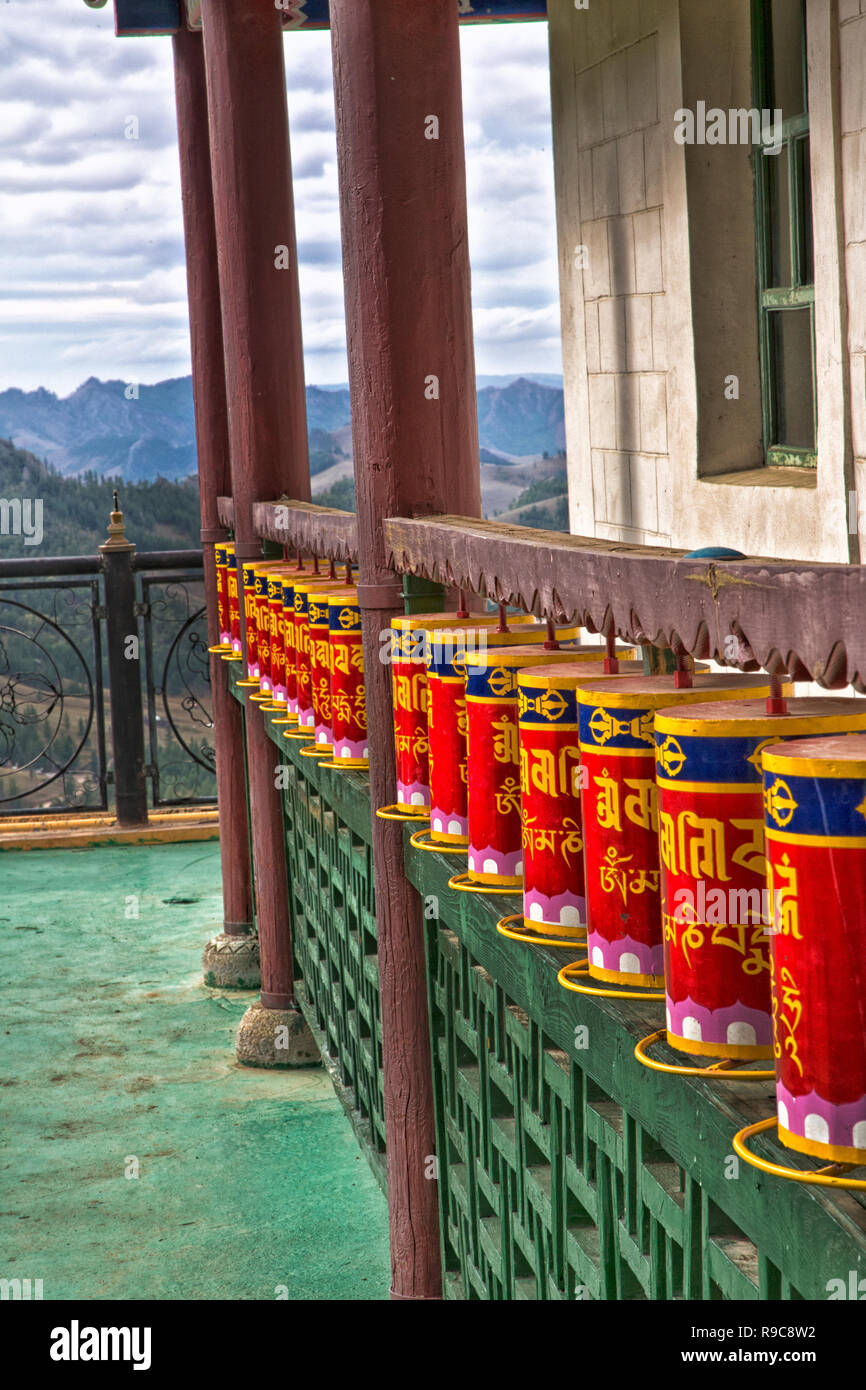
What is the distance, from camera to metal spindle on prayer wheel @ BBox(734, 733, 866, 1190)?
41.2 inches

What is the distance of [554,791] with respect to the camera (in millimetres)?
1597

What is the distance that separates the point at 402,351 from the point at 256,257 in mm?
1993

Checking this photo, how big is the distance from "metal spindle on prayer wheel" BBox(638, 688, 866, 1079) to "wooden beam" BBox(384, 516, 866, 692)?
0.06m

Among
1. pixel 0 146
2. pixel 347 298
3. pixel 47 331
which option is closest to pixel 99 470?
pixel 47 331

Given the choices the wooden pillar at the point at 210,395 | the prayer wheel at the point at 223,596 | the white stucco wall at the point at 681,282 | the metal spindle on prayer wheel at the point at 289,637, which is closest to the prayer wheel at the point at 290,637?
the metal spindle on prayer wheel at the point at 289,637

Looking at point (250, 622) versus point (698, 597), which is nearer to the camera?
point (698, 597)

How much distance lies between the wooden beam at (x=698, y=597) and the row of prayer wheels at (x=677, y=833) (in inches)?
2.3

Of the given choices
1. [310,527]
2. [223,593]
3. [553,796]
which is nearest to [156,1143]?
[310,527]

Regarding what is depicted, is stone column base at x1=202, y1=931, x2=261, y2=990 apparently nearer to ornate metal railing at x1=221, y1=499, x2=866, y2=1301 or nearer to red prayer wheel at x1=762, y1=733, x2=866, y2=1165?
ornate metal railing at x1=221, y1=499, x2=866, y2=1301

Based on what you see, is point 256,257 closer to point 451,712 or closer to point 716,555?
point 451,712

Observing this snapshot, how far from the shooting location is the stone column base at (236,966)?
18.4 feet

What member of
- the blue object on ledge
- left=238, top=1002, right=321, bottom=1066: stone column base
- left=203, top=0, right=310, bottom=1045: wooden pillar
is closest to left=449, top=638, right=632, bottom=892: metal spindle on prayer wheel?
the blue object on ledge
